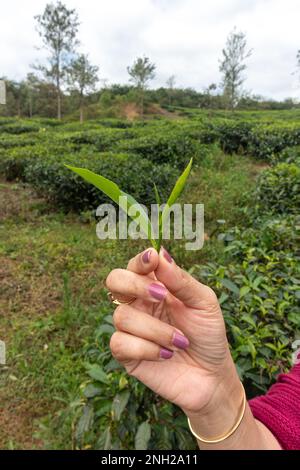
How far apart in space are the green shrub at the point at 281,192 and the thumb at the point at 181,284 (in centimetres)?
324

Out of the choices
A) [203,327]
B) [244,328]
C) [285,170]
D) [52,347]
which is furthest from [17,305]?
[285,170]

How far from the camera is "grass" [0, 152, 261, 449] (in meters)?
2.08

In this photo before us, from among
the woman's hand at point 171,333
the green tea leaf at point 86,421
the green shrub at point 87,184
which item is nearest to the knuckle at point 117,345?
the woman's hand at point 171,333

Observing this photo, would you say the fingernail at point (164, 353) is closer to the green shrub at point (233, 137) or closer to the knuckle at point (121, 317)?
the knuckle at point (121, 317)

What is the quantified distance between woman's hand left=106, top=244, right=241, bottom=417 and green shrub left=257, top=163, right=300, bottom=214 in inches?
126

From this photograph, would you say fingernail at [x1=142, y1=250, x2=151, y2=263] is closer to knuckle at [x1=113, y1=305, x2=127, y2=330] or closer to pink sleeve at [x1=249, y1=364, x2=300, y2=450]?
knuckle at [x1=113, y1=305, x2=127, y2=330]

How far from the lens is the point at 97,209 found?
4680 mm

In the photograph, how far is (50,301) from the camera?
3.04 metres

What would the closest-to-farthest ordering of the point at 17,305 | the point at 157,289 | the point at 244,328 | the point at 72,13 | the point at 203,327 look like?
the point at 157,289 → the point at 203,327 → the point at 244,328 → the point at 17,305 → the point at 72,13

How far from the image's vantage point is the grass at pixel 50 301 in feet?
6.82

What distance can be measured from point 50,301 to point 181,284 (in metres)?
2.55

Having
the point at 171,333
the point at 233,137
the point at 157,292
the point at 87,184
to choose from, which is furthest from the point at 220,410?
the point at 233,137

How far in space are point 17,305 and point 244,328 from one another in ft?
7.09

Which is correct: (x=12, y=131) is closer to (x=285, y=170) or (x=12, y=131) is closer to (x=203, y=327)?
(x=285, y=170)
